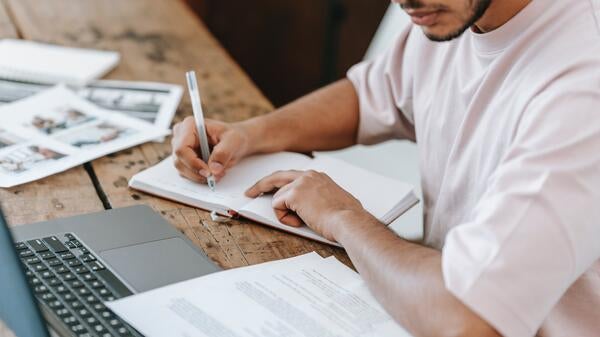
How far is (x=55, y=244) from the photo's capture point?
1156mm

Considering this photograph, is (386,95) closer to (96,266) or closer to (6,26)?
(96,266)

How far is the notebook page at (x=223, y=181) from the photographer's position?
1.31 metres

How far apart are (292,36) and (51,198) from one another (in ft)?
6.83

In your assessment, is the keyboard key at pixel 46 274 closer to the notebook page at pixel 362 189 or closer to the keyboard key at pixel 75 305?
the keyboard key at pixel 75 305

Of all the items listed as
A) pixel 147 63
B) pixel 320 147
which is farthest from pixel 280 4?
pixel 320 147

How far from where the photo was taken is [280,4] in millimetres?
3254

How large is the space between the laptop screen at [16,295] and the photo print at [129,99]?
70cm

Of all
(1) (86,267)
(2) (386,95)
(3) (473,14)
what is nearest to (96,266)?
(1) (86,267)

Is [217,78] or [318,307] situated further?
[217,78]

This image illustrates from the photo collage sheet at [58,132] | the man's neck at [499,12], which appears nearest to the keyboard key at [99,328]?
the photo collage sheet at [58,132]

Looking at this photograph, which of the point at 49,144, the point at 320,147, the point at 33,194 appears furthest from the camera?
the point at 320,147

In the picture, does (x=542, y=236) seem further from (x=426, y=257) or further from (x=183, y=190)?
(x=183, y=190)

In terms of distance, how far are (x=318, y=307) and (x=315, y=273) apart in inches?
3.7

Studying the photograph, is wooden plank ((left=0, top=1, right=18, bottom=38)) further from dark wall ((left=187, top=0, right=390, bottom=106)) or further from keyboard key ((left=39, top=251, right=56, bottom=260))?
dark wall ((left=187, top=0, right=390, bottom=106))
